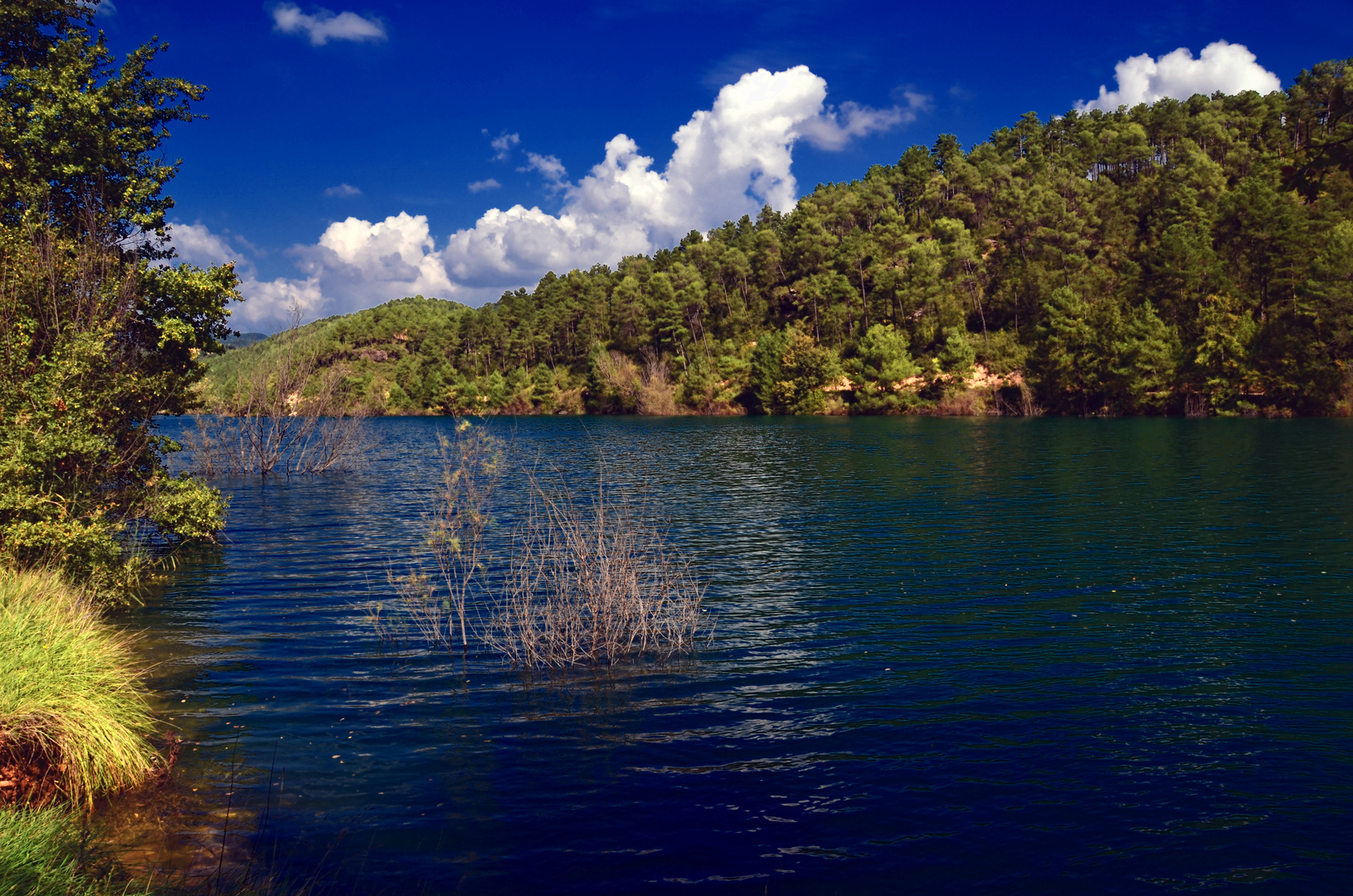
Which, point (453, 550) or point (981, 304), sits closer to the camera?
point (453, 550)

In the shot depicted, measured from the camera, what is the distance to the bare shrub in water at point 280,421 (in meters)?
44.2

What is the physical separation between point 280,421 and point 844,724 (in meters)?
43.1

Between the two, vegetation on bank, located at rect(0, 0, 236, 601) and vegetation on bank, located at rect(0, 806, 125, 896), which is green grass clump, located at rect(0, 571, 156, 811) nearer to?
vegetation on bank, located at rect(0, 806, 125, 896)

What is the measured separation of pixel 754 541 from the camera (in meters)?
25.8

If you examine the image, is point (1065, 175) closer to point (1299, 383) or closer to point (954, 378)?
point (954, 378)

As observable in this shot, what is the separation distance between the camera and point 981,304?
125 metres

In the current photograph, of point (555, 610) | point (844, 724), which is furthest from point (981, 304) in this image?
point (844, 724)

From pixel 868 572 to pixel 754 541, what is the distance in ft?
17.4

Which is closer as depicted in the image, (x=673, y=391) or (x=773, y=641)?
(x=773, y=641)

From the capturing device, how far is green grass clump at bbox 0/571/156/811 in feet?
28.6

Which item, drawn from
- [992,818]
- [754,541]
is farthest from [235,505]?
[992,818]

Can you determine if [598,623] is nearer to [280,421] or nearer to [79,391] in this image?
[79,391]

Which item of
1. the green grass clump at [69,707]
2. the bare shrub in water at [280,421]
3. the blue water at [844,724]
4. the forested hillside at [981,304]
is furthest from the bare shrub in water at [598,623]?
the forested hillside at [981,304]

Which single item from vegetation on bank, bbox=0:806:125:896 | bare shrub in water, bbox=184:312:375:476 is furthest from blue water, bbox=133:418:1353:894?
bare shrub in water, bbox=184:312:375:476
